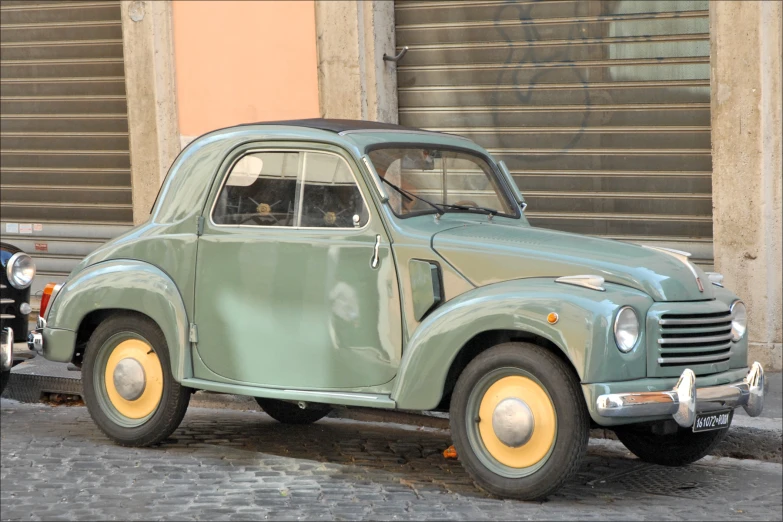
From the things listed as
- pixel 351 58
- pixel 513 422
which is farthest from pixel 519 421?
pixel 351 58

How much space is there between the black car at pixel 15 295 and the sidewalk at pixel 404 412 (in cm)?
27

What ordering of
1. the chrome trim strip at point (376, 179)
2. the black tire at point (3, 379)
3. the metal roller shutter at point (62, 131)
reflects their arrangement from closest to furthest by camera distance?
the chrome trim strip at point (376, 179) < the black tire at point (3, 379) < the metal roller shutter at point (62, 131)

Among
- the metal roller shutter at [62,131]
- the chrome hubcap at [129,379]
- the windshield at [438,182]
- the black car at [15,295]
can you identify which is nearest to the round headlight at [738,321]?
the windshield at [438,182]

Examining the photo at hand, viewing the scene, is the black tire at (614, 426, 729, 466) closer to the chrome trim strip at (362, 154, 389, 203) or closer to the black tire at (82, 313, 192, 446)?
the chrome trim strip at (362, 154, 389, 203)

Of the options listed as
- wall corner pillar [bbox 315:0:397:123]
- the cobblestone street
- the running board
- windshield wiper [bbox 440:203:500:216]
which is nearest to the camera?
the cobblestone street

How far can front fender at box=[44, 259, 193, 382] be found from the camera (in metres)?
6.77

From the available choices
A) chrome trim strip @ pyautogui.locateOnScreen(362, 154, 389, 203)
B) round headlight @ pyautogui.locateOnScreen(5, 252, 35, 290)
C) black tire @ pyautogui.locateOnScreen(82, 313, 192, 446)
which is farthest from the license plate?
round headlight @ pyautogui.locateOnScreen(5, 252, 35, 290)

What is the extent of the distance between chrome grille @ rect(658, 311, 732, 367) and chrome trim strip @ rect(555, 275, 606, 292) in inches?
13.0

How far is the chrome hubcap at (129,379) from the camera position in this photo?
698 cm

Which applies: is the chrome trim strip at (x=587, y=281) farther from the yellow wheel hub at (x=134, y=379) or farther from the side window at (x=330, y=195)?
the yellow wheel hub at (x=134, y=379)

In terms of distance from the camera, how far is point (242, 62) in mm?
11984

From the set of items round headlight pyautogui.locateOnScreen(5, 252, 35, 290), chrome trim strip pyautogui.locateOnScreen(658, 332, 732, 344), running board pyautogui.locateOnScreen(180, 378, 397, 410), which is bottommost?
running board pyautogui.locateOnScreen(180, 378, 397, 410)

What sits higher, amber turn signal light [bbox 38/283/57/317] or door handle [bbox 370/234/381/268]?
door handle [bbox 370/234/381/268]

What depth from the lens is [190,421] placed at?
7.97 meters
